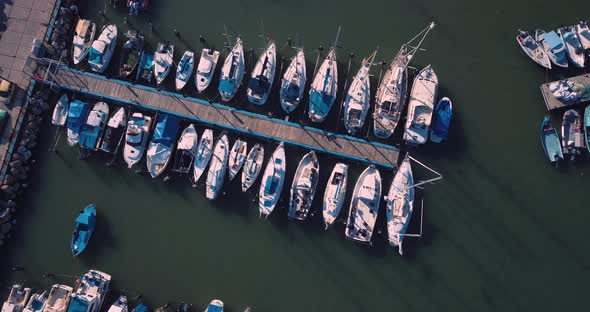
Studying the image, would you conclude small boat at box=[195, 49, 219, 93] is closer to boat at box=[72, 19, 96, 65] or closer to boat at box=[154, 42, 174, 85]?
boat at box=[154, 42, 174, 85]

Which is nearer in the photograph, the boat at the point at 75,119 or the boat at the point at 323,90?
the boat at the point at 323,90

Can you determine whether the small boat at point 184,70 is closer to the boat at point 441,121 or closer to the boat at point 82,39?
the boat at point 82,39

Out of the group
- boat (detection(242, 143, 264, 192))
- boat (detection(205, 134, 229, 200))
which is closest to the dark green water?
boat (detection(205, 134, 229, 200))

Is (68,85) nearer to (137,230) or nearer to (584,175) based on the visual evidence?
(137,230)

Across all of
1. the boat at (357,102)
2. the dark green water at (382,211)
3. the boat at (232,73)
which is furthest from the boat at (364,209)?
the boat at (232,73)

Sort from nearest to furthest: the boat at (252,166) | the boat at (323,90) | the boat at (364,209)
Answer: the boat at (364,209) → the boat at (323,90) → the boat at (252,166)

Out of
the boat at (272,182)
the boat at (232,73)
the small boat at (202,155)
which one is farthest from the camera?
the boat at (232,73)
